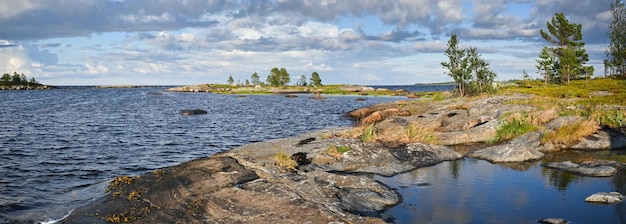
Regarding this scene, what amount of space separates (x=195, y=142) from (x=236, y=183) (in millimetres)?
21713

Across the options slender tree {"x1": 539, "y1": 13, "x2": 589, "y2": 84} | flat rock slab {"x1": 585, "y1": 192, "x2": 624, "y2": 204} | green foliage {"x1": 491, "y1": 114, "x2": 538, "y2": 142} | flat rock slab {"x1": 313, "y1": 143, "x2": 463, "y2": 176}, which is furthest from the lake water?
slender tree {"x1": 539, "y1": 13, "x2": 589, "y2": 84}

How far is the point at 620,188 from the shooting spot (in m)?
17.8

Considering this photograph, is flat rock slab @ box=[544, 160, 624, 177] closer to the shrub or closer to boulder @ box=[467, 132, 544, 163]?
boulder @ box=[467, 132, 544, 163]

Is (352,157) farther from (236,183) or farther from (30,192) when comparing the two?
(30,192)

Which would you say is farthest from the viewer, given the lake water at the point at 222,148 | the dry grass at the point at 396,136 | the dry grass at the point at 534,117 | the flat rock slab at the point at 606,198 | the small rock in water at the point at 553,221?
the dry grass at the point at 534,117

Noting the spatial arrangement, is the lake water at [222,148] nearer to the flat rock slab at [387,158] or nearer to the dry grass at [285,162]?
the flat rock slab at [387,158]

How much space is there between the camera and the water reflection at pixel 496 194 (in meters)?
14.6

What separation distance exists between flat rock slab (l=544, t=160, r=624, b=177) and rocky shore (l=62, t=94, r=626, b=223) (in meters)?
0.04

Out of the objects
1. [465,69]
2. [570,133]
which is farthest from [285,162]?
[465,69]

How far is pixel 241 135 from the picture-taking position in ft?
145

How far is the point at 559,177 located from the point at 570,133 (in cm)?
910

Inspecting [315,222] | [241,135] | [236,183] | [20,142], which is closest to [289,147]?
[236,183]

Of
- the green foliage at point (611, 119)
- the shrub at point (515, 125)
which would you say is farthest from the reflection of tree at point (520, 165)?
the green foliage at point (611, 119)

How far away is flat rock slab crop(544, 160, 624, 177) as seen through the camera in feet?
66.2
